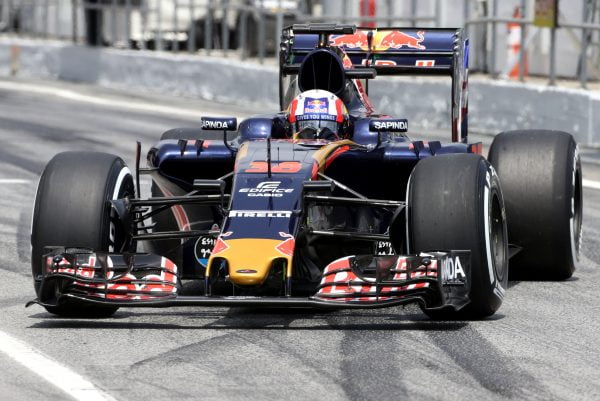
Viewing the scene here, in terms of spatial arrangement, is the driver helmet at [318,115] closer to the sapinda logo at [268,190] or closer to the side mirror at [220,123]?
the side mirror at [220,123]

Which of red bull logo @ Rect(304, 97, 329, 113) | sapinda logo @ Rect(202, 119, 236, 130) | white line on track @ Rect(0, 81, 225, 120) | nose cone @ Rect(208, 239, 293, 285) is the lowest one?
white line on track @ Rect(0, 81, 225, 120)

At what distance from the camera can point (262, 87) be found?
26703 millimetres

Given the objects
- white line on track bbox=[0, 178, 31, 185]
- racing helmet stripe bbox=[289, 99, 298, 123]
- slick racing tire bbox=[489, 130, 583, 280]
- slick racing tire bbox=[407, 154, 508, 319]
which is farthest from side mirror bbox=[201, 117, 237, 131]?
white line on track bbox=[0, 178, 31, 185]

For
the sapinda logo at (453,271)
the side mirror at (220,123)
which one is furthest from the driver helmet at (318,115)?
the sapinda logo at (453,271)

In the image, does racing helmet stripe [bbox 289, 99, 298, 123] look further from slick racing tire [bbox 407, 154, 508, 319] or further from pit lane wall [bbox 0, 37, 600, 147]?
pit lane wall [bbox 0, 37, 600, 147]

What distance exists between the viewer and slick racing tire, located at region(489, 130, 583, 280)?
984 centimetres

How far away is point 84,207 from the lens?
8.66 meters

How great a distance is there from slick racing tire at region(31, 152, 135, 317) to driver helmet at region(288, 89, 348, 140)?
153 centimetres

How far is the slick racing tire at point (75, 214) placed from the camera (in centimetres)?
858

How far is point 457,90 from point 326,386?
18.9 feet

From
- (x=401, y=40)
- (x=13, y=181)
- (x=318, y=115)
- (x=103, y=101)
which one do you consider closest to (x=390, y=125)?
(x=318, y=115)

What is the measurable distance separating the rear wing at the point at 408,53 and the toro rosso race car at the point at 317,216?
52.5 inches

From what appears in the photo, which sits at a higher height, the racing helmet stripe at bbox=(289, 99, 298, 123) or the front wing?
the racing helmet stripe at bbox=(289, 99, 298, 123)

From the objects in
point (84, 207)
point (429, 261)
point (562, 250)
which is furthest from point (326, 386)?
point (562, 250)
